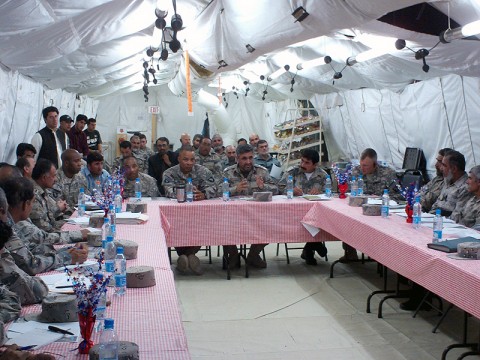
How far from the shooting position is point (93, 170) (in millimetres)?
6715

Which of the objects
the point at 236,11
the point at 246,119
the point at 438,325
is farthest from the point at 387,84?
the point at 246,119

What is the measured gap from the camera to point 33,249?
133 inches

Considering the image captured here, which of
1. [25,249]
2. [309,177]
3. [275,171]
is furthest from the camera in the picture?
[275,171]

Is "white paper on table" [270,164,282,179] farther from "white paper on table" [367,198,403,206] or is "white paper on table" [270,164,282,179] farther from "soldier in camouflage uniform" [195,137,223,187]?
"white paper on table" [367,198,403,206]

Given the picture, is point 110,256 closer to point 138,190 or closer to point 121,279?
point 121,279

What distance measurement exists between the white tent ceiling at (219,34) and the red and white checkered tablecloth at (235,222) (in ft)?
5.32

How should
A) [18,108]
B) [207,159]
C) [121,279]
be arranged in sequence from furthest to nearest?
[207,159] < [18,108] < [121,279]

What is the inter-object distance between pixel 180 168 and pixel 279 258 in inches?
66.5

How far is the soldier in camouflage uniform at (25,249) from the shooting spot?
2996 millimetres

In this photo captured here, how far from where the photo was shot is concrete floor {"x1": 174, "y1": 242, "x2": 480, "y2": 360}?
14.1 feet

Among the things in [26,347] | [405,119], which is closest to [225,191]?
[26,347]

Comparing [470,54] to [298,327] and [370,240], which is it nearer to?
[370,240]

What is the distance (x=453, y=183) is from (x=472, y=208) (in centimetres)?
96

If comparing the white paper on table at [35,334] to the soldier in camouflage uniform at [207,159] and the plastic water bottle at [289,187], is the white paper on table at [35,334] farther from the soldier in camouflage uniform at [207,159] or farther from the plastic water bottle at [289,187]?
the soldier in camouflage uniform at [207,159]
